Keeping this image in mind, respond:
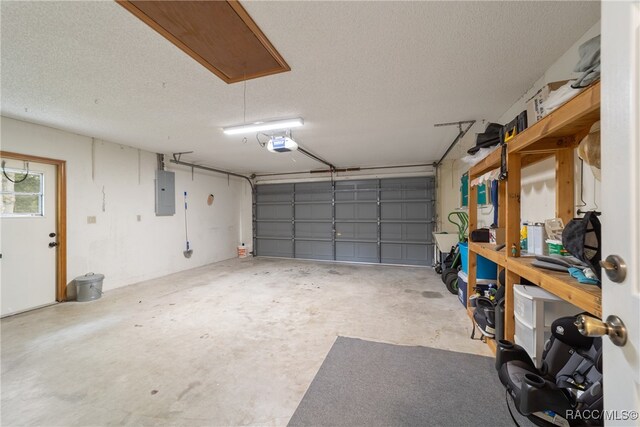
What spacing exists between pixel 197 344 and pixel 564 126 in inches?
132

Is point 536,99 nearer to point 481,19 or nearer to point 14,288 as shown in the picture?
point 481,19

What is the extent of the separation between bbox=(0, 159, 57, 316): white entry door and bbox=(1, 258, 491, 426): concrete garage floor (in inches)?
13.2

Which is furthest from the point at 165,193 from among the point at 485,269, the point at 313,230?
the point at 485,269

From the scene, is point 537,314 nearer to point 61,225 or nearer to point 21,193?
point 61,225

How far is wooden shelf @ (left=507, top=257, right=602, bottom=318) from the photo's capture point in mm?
1044

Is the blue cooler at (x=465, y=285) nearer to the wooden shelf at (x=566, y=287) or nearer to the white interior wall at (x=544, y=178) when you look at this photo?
the white interior wall at (x=544, y=178)

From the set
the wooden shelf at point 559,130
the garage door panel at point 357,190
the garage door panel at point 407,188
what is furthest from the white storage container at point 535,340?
the garage door panel at point 357,190

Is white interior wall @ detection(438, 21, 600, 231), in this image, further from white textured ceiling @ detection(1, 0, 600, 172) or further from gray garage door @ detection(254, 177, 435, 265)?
gray garage door @ detection(254, 177, 435, 265)

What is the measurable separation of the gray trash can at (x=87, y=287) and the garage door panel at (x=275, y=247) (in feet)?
14.0

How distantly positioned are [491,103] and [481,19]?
1576 millimetres

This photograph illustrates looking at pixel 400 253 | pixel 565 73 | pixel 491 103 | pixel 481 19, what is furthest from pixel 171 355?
pixel 400 253

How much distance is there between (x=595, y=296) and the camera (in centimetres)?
104

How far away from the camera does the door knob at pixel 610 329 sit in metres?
0.57

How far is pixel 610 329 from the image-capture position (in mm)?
585
